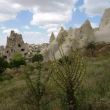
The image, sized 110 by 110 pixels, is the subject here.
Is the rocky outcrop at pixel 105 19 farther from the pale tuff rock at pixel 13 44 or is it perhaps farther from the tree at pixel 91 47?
the pale tuff rock at pixel 13 44

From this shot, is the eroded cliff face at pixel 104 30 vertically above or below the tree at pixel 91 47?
above

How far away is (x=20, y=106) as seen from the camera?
13344 millimetres

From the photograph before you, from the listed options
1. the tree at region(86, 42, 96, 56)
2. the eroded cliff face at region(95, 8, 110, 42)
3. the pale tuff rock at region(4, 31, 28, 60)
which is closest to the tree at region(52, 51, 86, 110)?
the tree at region(86, 42, 96, 56)

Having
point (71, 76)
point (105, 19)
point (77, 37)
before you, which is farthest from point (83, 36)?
point (71, 76)

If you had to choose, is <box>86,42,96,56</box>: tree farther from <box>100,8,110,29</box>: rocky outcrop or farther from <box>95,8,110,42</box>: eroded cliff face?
<box>100,8,110,29</box>: rocky outcrop

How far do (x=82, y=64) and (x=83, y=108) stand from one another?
1.44 m

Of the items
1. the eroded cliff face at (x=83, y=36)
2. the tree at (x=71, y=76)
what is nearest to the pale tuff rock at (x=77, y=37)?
the eroded cliff face at (x=83, y=36)

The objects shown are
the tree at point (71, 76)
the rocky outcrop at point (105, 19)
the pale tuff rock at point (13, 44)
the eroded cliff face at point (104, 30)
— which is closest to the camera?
the tree at point (71, 76)

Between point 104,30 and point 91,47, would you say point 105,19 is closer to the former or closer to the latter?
point 104,30

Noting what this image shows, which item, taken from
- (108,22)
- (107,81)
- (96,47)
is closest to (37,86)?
(107,81)

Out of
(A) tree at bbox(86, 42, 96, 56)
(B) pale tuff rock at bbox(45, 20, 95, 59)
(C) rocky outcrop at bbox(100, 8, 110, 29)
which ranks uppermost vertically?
(C) rocky outcrop at bbox(100, 8, 110, 29)

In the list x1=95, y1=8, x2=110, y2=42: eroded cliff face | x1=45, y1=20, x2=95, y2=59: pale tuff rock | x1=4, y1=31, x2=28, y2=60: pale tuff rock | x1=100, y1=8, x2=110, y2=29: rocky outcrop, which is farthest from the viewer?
x1=4, y1=31, x2=28, y2=60: pale tuff rock

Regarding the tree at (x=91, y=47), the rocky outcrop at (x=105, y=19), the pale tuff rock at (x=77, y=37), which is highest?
the rocky outcrop at (x=105, y=19)

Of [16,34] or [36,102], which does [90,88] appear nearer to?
[36,102]
